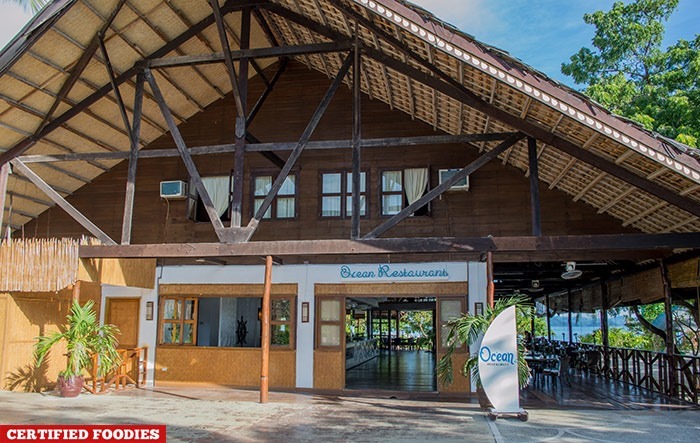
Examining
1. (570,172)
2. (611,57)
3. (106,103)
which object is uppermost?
(611,57)

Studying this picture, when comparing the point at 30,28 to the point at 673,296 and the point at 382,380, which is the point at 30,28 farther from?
the point at 673,296

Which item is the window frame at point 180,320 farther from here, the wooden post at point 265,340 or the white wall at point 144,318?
the wooden post at point 265,340

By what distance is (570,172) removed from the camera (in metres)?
10.5

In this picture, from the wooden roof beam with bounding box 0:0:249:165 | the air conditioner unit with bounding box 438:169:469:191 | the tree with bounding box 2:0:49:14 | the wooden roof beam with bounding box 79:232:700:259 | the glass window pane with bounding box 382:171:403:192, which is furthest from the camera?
the tree with bounding box 2:0:49:14

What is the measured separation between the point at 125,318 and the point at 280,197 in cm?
437

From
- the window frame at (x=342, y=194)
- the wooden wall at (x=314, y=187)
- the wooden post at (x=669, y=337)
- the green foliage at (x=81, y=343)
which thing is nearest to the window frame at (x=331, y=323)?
the wooden wall at (x=314, y=187)

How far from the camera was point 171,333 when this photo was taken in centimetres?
1297

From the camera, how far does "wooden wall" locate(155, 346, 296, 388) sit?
12.3 m

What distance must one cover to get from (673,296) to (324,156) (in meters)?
7.71

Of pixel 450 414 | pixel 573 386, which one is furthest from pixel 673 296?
pixel 450 414

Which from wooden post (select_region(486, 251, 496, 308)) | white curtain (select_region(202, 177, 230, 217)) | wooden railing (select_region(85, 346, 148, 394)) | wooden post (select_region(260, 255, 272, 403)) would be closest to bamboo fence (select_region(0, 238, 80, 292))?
wooden railing (select_region(85, 346, 148, 394))

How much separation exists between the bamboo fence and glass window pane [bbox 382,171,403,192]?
590 cm

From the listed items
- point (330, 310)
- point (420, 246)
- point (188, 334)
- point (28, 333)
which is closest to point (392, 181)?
point (330, 310)

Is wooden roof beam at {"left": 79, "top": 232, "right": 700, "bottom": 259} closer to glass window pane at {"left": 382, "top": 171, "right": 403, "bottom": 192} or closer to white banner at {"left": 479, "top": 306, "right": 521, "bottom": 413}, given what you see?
white banner at {"left": 479, "top": 306, "right": 521, "bottom": 413}
